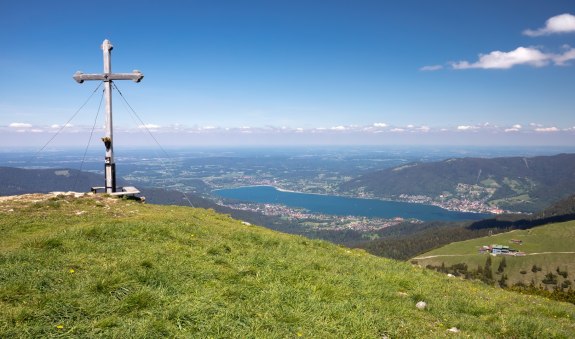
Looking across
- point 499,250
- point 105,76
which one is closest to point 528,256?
point 499,250

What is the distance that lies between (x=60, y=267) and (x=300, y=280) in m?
6.81

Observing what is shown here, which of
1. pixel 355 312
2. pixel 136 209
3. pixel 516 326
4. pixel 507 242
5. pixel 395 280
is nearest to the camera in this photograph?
pixel 355 312

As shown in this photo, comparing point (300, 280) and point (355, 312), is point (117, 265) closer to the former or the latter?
point (300, 280)

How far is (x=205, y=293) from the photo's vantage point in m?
8.59

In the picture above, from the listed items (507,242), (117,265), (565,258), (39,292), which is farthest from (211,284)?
(507,242)

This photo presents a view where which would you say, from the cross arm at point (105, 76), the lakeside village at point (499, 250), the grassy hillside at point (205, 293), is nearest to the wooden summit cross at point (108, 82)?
the cross arm at point (105, 76)

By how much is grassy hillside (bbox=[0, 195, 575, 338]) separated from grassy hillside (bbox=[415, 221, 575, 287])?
148 metres

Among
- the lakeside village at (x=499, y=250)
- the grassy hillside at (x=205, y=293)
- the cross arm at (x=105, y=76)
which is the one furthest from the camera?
the lakeside village at (x=499, y=250)

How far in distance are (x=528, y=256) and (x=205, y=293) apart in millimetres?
202518

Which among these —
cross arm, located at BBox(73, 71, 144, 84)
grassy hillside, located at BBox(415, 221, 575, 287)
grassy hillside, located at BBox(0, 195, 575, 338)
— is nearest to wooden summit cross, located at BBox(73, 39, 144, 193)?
cross arm, located at BBox(73, 71, 144, 84)

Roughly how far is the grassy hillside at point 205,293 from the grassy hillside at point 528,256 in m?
148

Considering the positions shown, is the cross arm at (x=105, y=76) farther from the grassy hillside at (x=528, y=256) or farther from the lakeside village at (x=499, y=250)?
the lakeside village at (x=499, y=250)

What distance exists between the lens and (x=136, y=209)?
19.1m

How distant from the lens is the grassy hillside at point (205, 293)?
6980 millimetres
